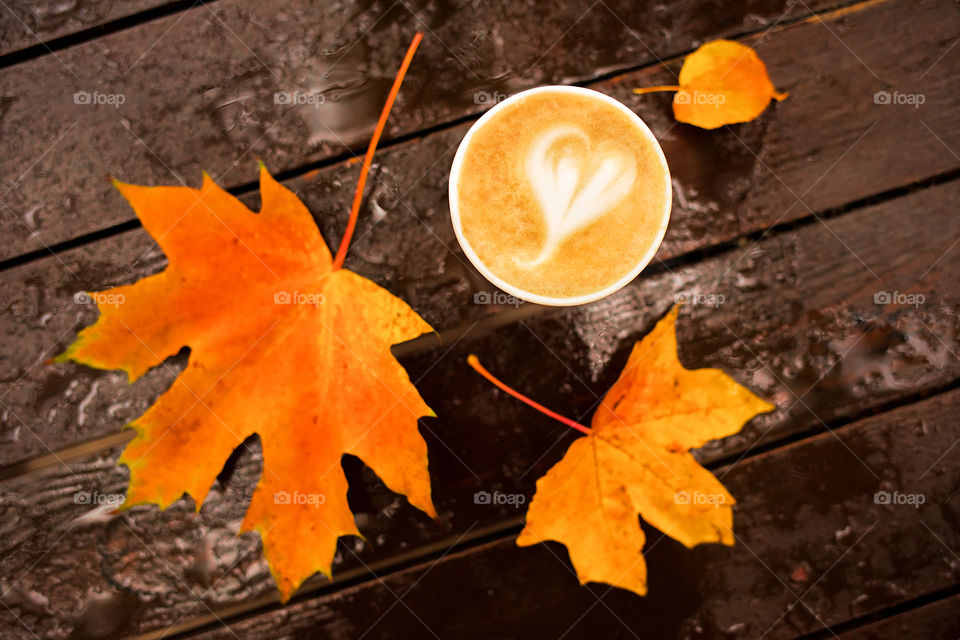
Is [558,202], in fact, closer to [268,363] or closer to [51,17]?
[268,363]

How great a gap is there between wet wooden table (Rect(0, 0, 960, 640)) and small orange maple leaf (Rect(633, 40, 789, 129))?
29 mm

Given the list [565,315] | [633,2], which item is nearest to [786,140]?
[633,2]

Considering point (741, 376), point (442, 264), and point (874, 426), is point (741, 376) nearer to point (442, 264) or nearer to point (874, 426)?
point (874, 426)

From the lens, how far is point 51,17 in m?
0.80

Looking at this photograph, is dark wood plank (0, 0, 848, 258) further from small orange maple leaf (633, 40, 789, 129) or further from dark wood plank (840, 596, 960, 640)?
dark wood plank (840, 596, 960, 640)

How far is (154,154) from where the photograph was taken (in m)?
0.79

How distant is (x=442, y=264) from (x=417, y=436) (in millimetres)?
227

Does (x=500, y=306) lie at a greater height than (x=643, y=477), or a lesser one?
greater

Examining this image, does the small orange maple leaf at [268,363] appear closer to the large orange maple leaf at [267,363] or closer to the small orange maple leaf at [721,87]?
the large orange maple leaf at [267,363]

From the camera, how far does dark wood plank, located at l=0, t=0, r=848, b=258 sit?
2.60 ft

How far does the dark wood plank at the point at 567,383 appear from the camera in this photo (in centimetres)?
79

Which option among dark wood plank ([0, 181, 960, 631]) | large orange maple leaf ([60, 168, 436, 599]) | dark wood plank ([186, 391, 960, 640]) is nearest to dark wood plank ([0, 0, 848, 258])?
large orange maple leaf ([60, 168, 436, 599])

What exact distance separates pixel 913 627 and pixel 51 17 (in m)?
1.42

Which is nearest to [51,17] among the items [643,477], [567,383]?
[567,383]
